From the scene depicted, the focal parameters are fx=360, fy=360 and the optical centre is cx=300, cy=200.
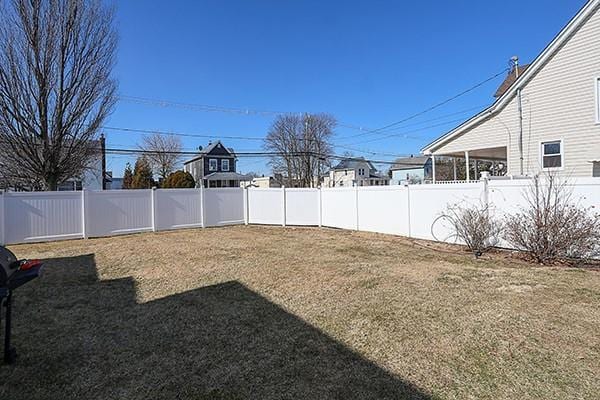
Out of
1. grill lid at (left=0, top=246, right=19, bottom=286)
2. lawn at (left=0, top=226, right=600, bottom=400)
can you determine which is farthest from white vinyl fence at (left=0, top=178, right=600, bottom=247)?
grill lid at (left=0, top=246, right=19, bottom=286)

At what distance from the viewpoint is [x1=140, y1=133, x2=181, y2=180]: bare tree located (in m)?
38.7

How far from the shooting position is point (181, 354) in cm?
334

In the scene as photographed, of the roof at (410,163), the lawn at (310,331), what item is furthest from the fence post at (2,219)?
the roof at (410,163)

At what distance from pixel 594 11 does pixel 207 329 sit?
12.7 m

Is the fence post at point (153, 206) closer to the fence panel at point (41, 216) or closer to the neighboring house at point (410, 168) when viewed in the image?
the fence panel at point (41, 216)

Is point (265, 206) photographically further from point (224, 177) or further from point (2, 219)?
point (224, 177)

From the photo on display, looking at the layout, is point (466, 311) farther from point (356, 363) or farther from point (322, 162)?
point (322, 162)

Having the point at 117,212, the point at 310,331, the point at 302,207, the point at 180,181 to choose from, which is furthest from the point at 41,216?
the point at 180,181

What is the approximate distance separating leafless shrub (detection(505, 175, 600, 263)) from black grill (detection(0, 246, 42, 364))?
26.2ft

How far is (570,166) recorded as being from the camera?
34.2 ft

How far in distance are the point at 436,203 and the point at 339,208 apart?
428 centimetres

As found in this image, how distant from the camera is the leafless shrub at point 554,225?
6664 mm

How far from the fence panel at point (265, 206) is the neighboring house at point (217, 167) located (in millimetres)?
26757

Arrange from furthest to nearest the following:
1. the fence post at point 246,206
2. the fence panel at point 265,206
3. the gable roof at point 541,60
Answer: the fence post at point 246,206, the fence panel at point 265,206, the gable roof at point 541,60
